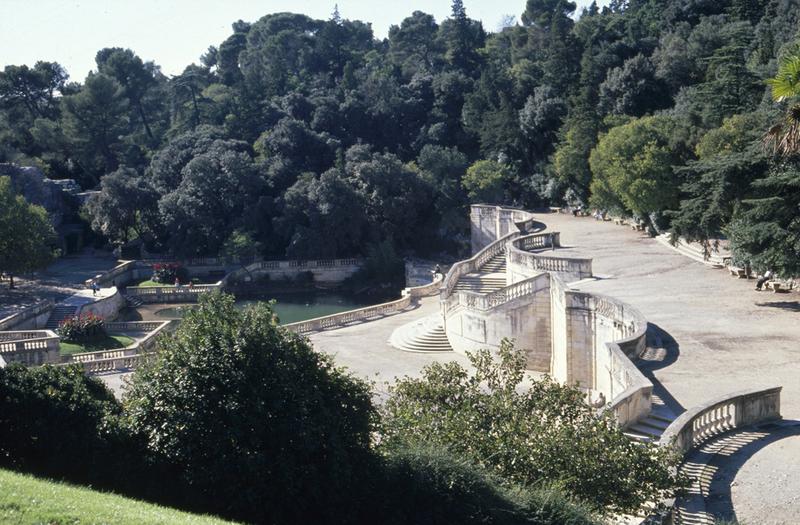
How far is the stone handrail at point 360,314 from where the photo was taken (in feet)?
138

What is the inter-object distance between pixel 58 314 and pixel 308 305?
53.6 feet

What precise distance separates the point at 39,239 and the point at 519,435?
46337 millimetres

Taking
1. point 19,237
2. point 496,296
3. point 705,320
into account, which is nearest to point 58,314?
point 19,237

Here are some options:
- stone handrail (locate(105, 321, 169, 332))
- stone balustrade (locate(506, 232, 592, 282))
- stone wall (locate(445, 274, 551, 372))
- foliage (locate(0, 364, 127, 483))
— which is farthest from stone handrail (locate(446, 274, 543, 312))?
foliage (locate(0, 364, 127, 483))

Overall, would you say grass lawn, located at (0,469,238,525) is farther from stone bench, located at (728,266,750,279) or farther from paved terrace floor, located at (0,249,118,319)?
paved terrace floor, located at (0,249,118,319)

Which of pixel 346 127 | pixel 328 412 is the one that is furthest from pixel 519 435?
pixel 346 127

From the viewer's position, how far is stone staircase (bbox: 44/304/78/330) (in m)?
49.7

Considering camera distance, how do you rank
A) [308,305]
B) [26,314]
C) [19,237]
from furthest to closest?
[308,305] < [19,237] < [26,314]

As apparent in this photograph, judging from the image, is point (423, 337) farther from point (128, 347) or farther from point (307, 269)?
point (307, 269)

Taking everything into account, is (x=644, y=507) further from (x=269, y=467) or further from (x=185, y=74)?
(x=185, y=74)

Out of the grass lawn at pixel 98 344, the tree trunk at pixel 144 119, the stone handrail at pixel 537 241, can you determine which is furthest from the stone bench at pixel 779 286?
the tree trunk at pixel 144 119

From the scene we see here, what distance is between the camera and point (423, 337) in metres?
38.4

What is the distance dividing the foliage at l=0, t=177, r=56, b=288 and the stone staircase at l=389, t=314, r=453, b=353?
25485 millimetres

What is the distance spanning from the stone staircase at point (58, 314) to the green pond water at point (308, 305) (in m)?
6.04
